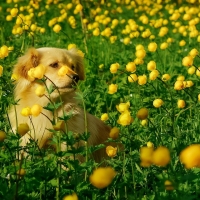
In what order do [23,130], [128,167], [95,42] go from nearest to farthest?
[23,130] < [128,167] < [95,42]

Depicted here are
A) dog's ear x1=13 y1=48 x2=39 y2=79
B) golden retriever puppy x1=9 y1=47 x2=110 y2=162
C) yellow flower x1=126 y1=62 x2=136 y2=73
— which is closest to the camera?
yellow flower x1=126 y1=62 x2=136 y2=73

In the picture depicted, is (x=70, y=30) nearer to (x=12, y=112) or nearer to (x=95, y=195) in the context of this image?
(x=12, y=112)

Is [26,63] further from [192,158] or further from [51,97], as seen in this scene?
[192,158]

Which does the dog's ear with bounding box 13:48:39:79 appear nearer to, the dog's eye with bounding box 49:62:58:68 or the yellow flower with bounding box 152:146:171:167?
the dog's eye with bounding box 49:62:58:68

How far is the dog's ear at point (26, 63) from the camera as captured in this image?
4.04 m

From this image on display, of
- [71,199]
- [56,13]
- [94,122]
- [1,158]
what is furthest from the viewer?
[56,13]

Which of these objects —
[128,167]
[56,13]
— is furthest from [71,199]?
[56,13]

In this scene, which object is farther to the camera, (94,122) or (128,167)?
(94,122)

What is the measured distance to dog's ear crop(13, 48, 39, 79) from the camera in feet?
13.3

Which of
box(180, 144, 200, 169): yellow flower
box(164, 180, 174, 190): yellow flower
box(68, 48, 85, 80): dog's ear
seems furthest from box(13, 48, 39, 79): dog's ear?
box(180, 144, 200, 169): yellow flower

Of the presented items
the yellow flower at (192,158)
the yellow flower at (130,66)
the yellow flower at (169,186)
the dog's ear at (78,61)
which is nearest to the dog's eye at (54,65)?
the dog's ear at (78,61)

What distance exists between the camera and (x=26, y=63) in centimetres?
409

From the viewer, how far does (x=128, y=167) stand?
2.99m

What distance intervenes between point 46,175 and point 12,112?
1731mm
